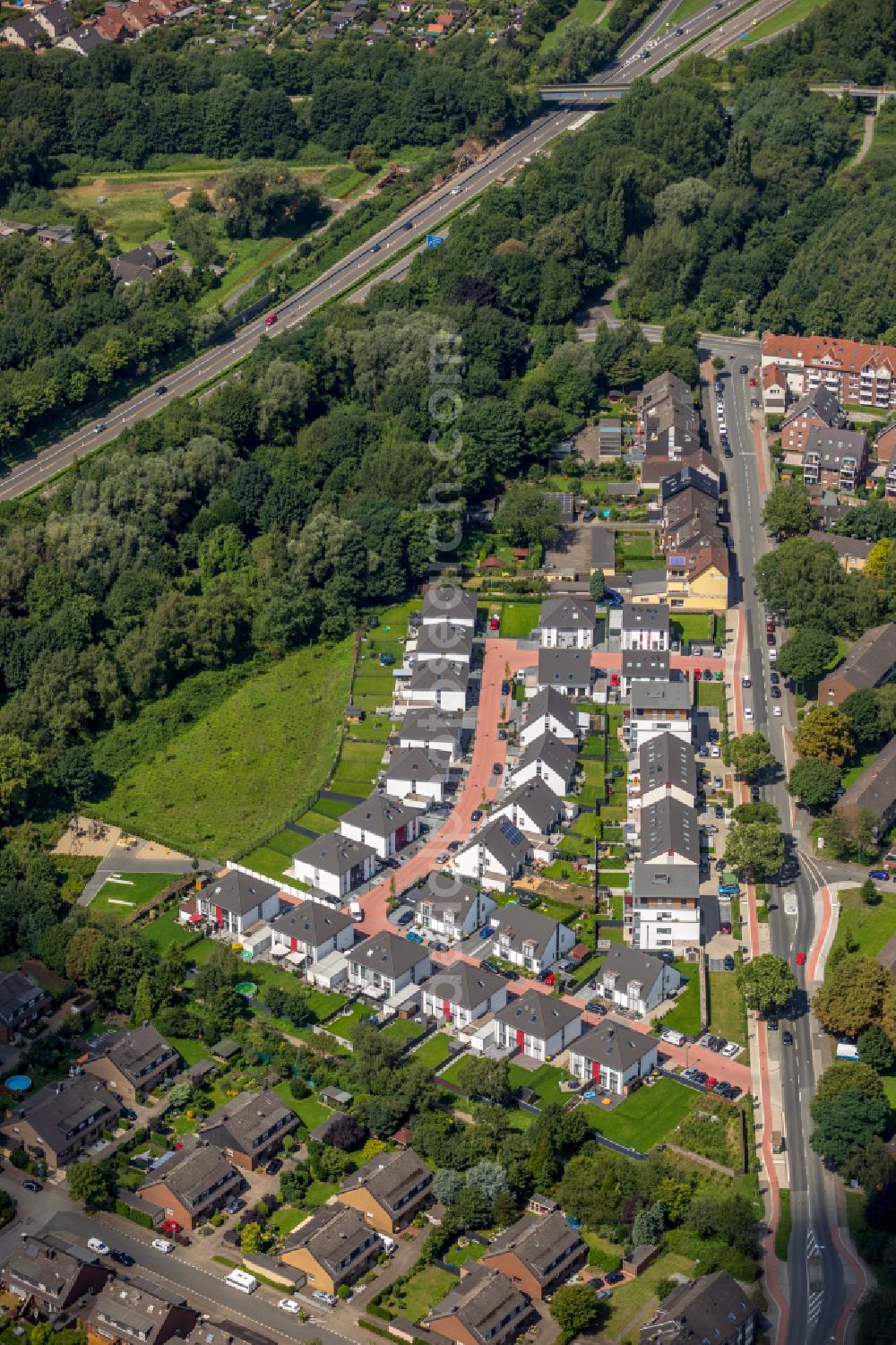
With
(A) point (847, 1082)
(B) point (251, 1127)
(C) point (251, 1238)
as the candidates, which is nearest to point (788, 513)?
Answer: (A) point (847, 1082)

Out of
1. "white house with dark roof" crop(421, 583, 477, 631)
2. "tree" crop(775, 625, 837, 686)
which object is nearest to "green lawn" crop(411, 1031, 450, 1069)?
"white house with dark roof" crop(421, 583, 477, 631)

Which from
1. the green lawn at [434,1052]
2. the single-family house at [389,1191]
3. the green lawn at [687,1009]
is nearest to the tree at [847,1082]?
the green lawn at [687,1009]

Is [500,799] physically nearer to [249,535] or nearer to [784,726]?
[784,726]

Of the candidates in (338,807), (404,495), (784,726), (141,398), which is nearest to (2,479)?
(141,398)

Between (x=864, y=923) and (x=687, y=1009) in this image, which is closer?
(x=687, y=1009)

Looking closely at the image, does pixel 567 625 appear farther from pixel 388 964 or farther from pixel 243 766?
pixel 388 964

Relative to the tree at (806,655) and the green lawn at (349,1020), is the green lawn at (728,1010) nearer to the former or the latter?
the green lawn at (349,1020)
